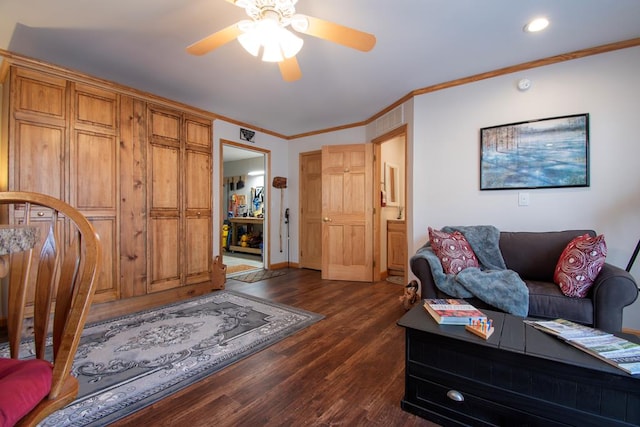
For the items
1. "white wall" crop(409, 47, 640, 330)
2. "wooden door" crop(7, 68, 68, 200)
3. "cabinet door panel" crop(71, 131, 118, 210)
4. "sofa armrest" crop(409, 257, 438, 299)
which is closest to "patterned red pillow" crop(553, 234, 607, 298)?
"white wall" crop(409, 47, 640, 330)

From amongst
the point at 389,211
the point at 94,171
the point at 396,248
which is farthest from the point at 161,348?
the point at 389,211

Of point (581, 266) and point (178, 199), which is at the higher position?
point (178, 199)

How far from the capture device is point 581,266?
2.02 m

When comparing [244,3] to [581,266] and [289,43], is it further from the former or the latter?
[581,266]

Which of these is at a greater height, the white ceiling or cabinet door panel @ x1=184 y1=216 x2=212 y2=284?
the white ceiling

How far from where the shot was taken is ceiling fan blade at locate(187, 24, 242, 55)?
1724 millimetres

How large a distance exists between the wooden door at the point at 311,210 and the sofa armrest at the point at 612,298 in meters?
3.60

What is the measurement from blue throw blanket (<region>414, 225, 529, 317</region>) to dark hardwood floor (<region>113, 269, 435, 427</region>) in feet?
1.99

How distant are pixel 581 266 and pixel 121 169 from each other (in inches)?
159

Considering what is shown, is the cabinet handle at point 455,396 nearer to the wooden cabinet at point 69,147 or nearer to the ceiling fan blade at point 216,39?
the ceiling fan blade at point 216,39

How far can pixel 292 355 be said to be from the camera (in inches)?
79.7

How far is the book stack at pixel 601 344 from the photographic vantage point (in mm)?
1063

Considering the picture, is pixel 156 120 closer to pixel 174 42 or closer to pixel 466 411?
pixel 174 42

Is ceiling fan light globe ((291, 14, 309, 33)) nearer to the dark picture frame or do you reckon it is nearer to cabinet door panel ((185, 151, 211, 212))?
the dark picture frame
